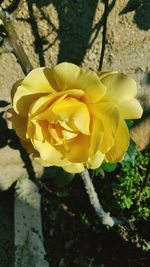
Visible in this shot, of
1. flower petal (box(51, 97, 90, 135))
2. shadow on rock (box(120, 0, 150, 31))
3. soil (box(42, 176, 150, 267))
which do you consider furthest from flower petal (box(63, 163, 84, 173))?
soil (box(42, 176, 150, 267))

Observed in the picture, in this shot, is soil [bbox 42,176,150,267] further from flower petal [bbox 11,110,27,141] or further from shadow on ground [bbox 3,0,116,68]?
flower petal [bbox 11,110,27,141]

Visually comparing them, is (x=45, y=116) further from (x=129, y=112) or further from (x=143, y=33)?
(x=143, y=33)

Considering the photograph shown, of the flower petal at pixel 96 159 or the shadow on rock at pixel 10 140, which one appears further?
the shadow on rock at pixel 10 140

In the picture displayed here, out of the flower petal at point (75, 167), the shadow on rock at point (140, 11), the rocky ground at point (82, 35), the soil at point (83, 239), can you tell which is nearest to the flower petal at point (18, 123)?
the flower petal at point (75, 167)

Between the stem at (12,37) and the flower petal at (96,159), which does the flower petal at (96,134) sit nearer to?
the flower petal at (96,159)

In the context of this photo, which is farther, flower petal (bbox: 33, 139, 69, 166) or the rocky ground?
the rocky ground

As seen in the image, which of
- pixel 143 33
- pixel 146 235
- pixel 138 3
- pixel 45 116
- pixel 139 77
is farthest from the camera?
pixel 146 235

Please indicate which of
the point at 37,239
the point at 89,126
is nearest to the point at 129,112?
the point at 89,126
